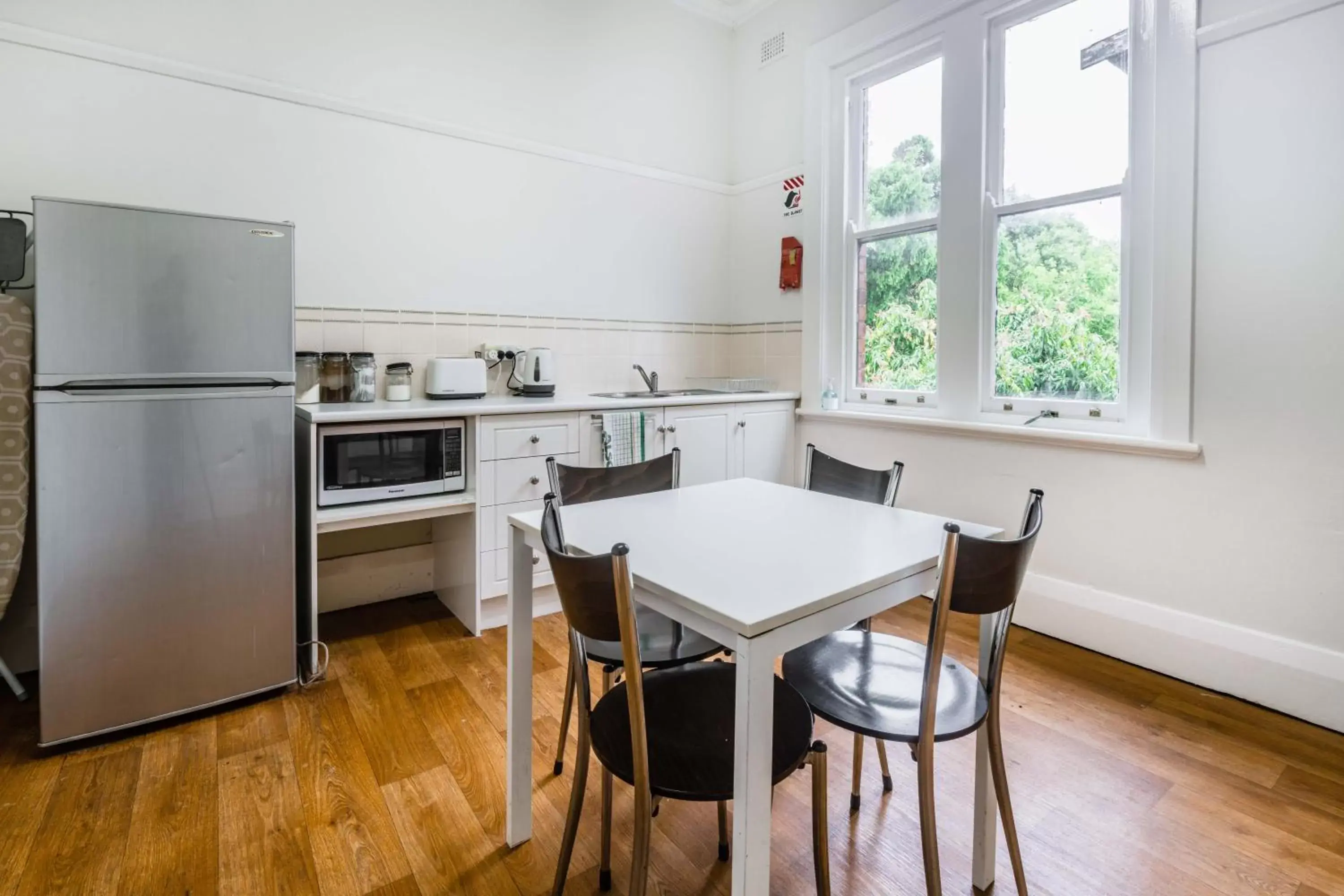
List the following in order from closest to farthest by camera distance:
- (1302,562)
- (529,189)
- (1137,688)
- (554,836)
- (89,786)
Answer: (554,836)
(89,786)
(1302,562)
(1137,688)
(529,189)

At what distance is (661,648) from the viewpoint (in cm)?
163

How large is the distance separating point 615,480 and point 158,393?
1394 millimetres

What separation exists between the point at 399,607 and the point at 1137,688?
9.94 feet

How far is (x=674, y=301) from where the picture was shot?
165 inches

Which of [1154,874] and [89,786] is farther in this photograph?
[89,786]

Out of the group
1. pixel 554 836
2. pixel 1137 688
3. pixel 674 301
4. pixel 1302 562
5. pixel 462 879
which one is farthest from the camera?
pixel 674 301

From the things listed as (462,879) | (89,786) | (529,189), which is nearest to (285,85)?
(529,189)

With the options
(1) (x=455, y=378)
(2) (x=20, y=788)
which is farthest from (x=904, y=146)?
(2) (x=20, y=788)

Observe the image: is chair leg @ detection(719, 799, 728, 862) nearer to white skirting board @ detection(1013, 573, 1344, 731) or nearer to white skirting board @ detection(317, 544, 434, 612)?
white skirting board @ detection(1013, 573, 1344, 731)

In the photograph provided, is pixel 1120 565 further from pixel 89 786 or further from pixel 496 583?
pixel 89 786

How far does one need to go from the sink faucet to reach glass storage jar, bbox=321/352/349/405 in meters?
1.59

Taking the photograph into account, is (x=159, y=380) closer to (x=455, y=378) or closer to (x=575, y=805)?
(x=455, y=378)

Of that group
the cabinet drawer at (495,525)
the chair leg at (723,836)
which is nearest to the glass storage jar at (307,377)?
the cabinet drawer at (495,525)

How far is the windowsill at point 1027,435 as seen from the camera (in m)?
2.40
